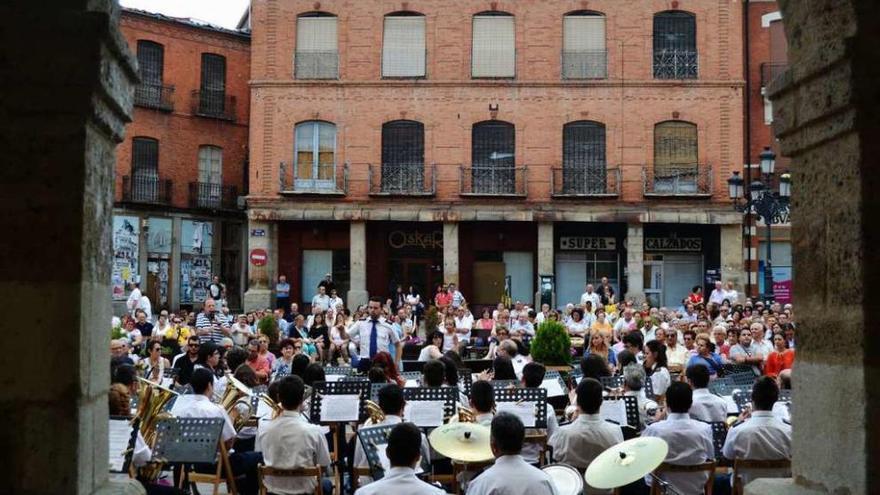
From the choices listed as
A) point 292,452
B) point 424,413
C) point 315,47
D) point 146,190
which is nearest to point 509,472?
point 292,452

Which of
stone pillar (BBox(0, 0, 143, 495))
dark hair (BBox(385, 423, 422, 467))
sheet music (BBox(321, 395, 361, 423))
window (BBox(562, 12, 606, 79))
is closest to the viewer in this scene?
stone pillar (BBox(0, 0, 143, 495))

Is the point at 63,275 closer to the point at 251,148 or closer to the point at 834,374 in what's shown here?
the point at 834,374

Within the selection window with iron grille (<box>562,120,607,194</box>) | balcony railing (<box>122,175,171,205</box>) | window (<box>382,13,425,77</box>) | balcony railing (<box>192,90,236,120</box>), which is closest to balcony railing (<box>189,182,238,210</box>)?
balcony railing (<box>122,175,171,205</box>)

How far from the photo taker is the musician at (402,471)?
5596 millimetres

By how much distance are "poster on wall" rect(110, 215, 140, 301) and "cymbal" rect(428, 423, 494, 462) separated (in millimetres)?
28356

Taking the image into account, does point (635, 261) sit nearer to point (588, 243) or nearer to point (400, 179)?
point (588, 243)

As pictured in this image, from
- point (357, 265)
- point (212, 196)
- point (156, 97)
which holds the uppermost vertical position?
point (156, 97)

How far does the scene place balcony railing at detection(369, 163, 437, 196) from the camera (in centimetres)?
3234

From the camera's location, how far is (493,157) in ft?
107

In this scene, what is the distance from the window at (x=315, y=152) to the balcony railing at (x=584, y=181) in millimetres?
7768

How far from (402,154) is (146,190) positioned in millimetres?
9848

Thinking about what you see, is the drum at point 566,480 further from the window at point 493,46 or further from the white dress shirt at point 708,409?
the window at point 493,46

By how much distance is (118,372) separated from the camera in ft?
31.5

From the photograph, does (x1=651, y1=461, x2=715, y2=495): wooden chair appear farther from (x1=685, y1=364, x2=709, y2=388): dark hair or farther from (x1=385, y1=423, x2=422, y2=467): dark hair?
(x1=385, y1=423, x2=422, y2=467): dark hair
